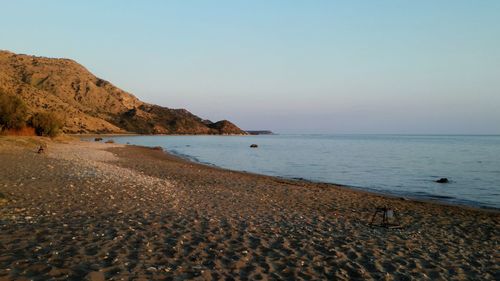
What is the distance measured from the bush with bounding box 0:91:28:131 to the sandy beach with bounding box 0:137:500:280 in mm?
35896

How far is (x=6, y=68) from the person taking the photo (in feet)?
512

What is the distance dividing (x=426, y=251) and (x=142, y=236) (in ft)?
22.7

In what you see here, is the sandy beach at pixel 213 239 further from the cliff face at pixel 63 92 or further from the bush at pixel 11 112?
the cliff face at pixel 63 92

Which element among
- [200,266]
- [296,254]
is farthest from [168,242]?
[296,254]

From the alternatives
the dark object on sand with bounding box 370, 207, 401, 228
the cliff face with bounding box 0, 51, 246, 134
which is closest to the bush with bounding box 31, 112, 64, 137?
the dark object on sand with bounding box 370, 207, 401, 228

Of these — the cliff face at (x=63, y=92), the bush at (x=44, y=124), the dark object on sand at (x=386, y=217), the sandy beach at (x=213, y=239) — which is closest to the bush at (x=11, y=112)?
the bush at (x=44, y=124)

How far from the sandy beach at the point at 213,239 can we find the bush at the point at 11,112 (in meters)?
35.9

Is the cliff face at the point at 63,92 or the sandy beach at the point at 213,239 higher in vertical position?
the cliff face at the point at 63,92

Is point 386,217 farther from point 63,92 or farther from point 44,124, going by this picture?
point 63,92

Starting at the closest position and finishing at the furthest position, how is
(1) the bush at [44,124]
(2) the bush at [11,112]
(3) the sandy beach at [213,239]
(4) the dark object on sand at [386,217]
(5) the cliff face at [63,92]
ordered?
1. (3) the sandy beach at [213,239]
2. (4) the dark object on sand at [386,217]
3. (2) the bush at [11,112]
4. (1) the bush at [44,124]
5. (5) the cliff face at [63,92]

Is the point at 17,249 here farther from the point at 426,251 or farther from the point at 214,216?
the point at 426,251

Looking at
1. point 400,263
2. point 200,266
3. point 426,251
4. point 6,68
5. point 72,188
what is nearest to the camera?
point 200,266

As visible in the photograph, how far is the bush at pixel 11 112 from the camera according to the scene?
45.9 m

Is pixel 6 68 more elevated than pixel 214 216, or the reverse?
pixel 6 68
